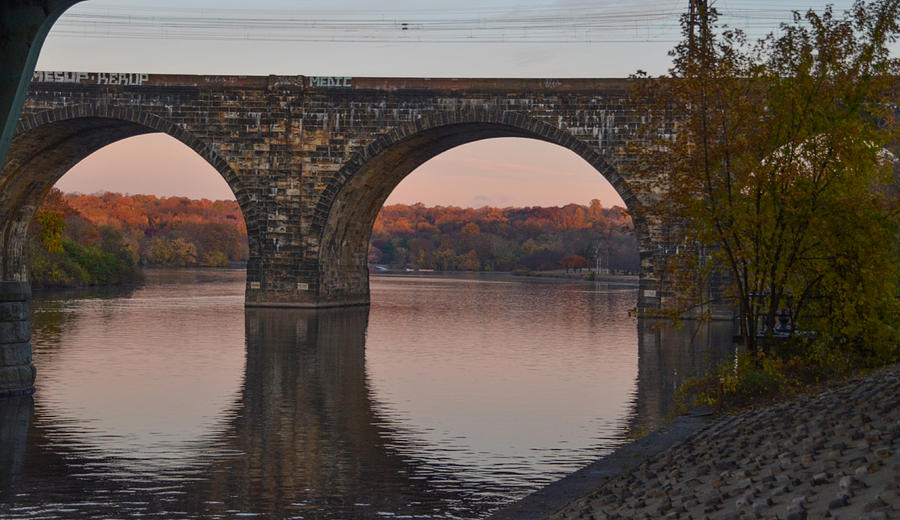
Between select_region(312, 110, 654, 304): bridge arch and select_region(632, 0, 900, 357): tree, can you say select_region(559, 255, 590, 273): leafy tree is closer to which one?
select_region(312, 110, 654, 304): bridge arch

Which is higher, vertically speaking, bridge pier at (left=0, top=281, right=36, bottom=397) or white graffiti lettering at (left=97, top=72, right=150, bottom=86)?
white graffiti lettering at (left=97, top=72, right=150, bottom=86)

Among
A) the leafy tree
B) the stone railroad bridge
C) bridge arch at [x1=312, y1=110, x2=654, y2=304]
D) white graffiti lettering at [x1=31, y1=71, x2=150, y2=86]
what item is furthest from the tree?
the leafy tree

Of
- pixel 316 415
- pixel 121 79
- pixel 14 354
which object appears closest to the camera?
pixel 316 415

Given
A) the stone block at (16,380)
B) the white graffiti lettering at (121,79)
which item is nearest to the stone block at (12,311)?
the stone block at (16,380)

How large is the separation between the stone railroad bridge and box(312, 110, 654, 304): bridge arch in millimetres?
69

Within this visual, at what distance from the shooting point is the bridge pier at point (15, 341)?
16047 mm

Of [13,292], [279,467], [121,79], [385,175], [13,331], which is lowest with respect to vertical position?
[279,467]

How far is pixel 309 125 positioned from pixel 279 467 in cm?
2799

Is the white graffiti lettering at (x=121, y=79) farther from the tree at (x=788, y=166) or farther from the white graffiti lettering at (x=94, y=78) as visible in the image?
the tree at (x=788, y=166)

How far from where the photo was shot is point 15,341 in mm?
16250

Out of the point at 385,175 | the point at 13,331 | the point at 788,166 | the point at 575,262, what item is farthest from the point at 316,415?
the point at 575,262

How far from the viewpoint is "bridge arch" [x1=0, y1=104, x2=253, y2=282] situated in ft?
129

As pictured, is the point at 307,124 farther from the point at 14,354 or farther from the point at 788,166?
the point at 788,166

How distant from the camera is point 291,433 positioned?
45.4ft
